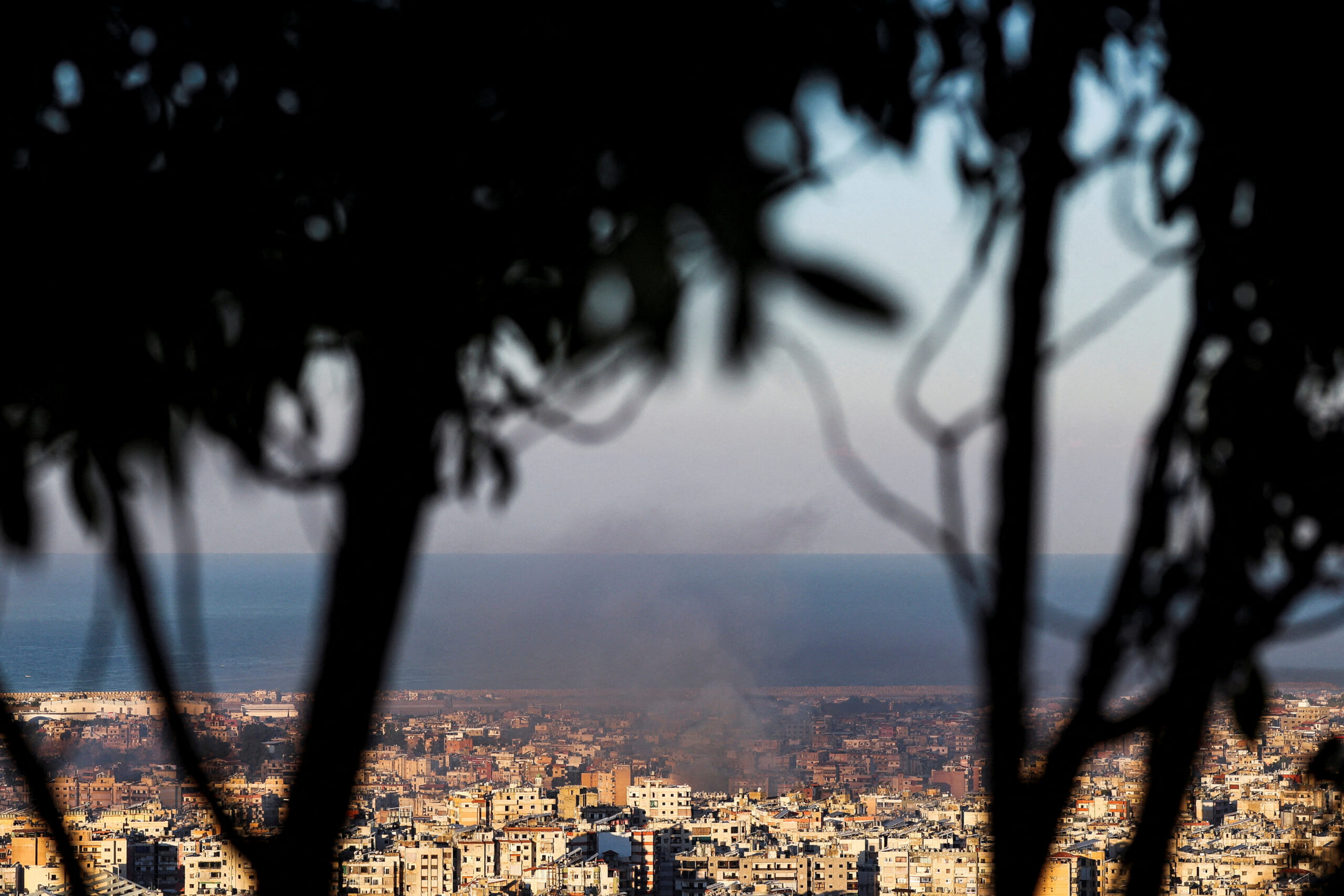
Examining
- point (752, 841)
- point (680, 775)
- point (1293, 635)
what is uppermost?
point (1293, 635)

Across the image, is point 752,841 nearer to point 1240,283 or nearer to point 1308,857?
Result: point 1308,857

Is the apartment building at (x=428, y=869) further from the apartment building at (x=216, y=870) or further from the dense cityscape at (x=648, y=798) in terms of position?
the apartment building at (x=216, y=870)

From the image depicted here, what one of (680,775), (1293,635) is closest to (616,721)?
(680,775)

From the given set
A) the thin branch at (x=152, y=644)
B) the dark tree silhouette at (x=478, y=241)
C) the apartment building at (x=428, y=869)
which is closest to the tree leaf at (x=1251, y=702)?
the dark tree silhouette at (x=478, y=241)

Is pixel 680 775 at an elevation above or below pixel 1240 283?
below

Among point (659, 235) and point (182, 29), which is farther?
point (182, 29)

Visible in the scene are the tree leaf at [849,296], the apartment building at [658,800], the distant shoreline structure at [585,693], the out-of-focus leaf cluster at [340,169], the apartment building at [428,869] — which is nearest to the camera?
the tree leaf at [849,296]
